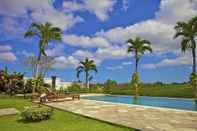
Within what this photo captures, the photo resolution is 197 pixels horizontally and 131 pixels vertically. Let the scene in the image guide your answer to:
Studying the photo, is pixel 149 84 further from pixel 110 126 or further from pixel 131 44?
pixel 110 126

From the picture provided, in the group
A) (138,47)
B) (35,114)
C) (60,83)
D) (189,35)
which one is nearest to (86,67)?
(60,83)

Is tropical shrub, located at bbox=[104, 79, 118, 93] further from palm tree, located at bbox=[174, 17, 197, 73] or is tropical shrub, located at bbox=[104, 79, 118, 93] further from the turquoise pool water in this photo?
palm tree, located at bbox=[174, 17, 197, 73]

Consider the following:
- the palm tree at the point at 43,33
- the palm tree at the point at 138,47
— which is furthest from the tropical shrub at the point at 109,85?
the palm tree at the point at 43,33

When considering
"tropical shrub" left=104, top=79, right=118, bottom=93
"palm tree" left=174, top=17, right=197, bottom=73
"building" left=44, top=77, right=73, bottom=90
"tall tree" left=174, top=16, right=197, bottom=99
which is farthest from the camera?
"building" left=44, top=77, right=73, bottom=90

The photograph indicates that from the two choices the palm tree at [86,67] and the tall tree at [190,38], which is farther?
the palm tree at [86,67]

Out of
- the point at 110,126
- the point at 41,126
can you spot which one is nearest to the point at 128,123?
the point at 110,126

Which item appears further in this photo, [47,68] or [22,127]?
[47,68]

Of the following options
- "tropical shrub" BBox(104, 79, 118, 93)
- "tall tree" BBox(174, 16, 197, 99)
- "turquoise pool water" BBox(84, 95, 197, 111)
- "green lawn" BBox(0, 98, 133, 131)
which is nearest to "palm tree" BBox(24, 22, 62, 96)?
"turquoise pool water" BBox(84, 95, 197, 111)

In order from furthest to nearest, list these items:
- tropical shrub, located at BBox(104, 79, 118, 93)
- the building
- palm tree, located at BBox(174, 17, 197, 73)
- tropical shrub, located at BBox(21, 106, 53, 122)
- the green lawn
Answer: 1. the building
2. tropical shrub, located at BBox(104, 79, 118, 93)
3. palm tree, located at BBox(174, 17, 197, 73)
4. tropical shrub, located at BBox(21, 106, 53, 122)
5. the green lawn

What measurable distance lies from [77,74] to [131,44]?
17.7 metres

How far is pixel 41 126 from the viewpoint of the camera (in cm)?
974

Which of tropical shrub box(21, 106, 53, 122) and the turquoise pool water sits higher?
tropical shrub box(21, 106, 53, 122)

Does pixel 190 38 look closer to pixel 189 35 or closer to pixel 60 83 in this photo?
pixel 189 35

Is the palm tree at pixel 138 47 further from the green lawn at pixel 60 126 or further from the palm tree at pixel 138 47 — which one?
the green lawn at pixel 60 126
